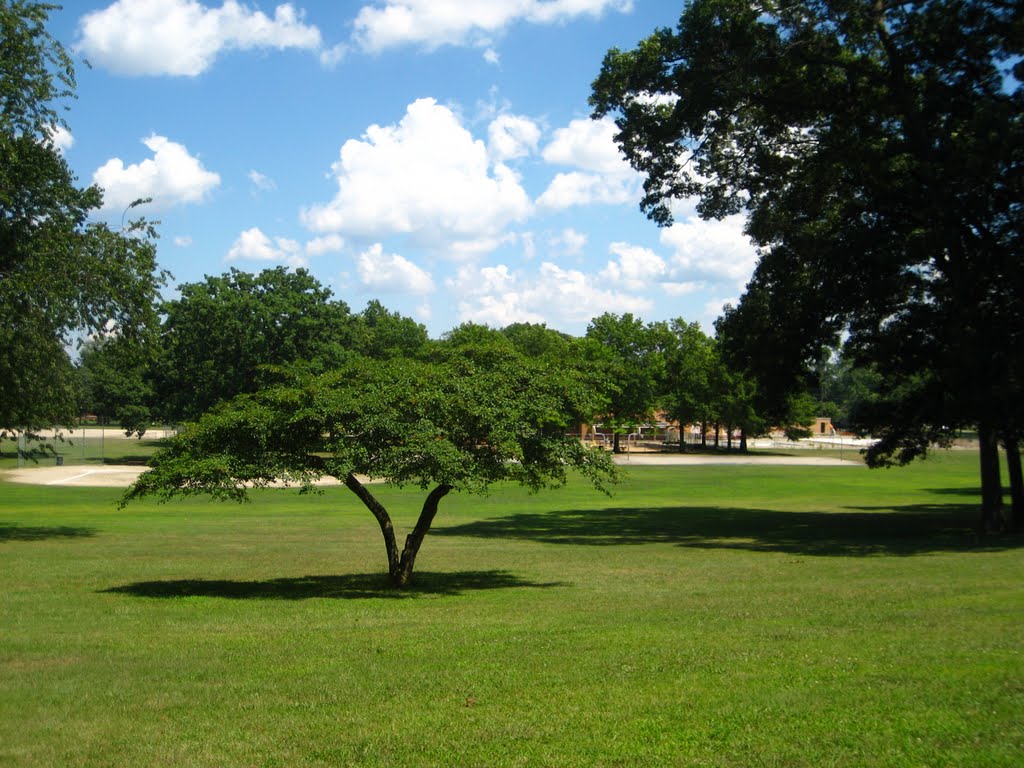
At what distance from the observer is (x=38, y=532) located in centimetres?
2766

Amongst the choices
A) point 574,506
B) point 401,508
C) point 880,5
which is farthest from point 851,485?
point 880,5

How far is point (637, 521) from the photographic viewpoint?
3378 centimetres

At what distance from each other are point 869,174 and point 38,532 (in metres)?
25.8

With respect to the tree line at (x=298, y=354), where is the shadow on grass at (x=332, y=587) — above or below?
below

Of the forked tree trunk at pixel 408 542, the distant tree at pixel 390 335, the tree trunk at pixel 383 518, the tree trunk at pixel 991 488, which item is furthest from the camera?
the distant tree at pixel 390 335

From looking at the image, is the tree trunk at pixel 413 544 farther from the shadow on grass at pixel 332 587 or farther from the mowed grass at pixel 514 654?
the mowed grass at pixel 514 654

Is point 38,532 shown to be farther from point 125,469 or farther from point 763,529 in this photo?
point 125,469

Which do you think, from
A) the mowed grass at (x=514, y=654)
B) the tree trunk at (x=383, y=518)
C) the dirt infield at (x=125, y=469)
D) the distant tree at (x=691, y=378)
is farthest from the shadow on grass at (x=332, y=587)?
the distant tree at (x=691, y=378)

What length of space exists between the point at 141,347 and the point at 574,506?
2110cm

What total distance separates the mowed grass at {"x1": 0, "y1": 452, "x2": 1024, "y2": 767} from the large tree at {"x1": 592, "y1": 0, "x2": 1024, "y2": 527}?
6021 millimetres

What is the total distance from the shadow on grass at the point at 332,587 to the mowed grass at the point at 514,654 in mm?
115

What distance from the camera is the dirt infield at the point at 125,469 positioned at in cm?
5109

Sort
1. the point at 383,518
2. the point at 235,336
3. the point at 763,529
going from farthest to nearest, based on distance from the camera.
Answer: the point at 235,336 < the point at 763,529 < the point at 383,518

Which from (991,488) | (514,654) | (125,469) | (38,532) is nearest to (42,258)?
(38,532)
